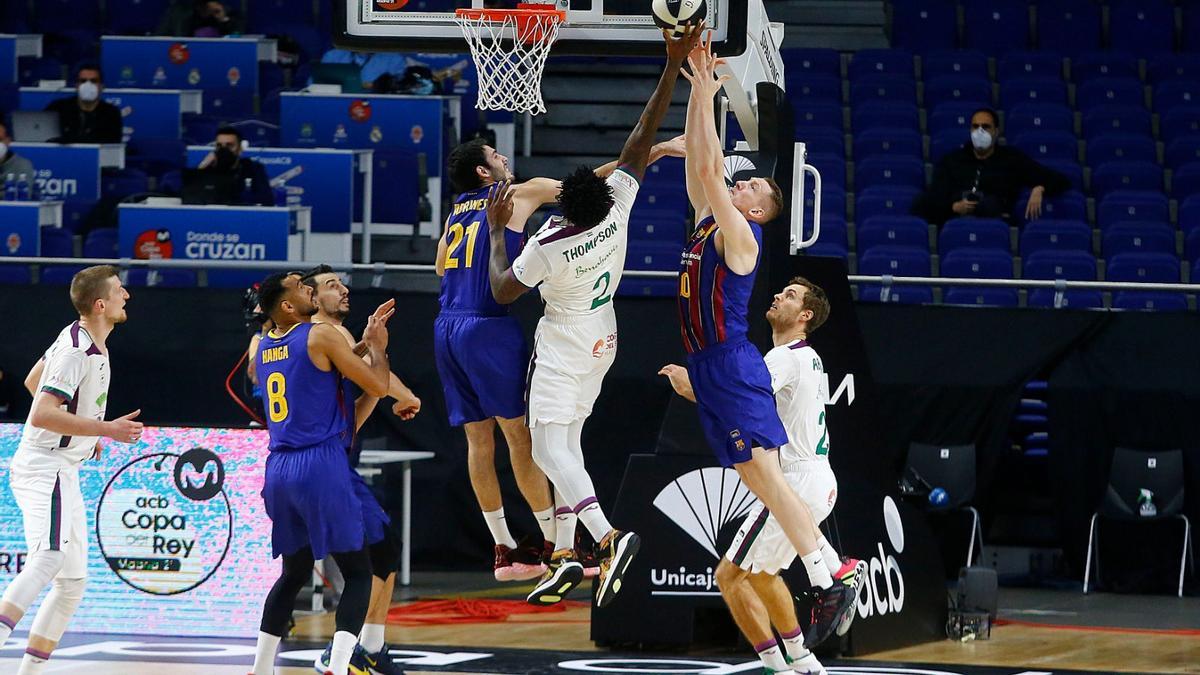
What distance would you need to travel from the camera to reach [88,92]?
55.6 feet

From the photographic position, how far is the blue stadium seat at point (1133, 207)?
15852mm

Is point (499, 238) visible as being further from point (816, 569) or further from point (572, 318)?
point (816, 569)

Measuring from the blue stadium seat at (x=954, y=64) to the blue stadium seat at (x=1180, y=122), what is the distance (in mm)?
1962

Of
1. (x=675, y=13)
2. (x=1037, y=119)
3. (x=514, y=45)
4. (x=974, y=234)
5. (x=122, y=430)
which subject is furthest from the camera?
(x=1037, y=119)

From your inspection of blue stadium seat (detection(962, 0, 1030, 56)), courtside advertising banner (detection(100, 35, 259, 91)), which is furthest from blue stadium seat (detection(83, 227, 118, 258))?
blue stadium seat (detection(962, 0, 1030, 56))

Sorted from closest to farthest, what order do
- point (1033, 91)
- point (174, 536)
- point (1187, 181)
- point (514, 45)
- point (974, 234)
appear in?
point (514, 45), point (174, 536), point (974, 234), point (1187, 181), point (1033, 91)

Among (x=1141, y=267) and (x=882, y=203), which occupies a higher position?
(x=882, y=203)

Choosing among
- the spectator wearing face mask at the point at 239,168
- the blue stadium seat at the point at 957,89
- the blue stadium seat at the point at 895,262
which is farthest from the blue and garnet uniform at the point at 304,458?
the blue stadium seat at the point at 957,89

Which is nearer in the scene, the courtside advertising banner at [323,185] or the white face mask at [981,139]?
the courtside advertising banner at [323,185]

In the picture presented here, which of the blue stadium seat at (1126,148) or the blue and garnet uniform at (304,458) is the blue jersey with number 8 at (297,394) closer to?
the blue and garnet uniform at (304,458)

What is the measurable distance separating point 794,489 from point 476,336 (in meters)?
2.14

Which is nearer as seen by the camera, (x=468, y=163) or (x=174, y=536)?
(x=468, y=163)

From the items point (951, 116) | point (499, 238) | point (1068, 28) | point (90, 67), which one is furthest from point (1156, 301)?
point (90, 67)

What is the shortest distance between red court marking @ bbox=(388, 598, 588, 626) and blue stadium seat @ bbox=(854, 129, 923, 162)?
6.18 meters
